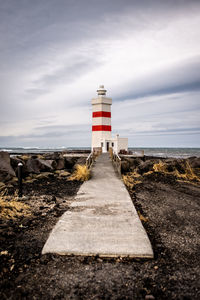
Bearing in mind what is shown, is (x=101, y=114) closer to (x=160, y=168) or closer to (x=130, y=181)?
(x=160, y=168)

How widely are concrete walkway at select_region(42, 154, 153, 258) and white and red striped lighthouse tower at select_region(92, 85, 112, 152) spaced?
55.3 ft

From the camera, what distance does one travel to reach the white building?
921 inches

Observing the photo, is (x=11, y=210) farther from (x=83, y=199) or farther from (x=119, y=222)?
(x=119, y=222)

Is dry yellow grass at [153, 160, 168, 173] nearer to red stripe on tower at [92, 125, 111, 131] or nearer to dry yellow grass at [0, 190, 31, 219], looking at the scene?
dry yellow grass at [0, 190, 31, 219]

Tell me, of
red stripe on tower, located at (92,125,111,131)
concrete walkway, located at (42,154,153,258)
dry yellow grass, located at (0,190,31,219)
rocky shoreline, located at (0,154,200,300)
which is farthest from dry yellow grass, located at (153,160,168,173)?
red stripe on tower, located at (92,125,111,131)

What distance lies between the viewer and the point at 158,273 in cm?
299

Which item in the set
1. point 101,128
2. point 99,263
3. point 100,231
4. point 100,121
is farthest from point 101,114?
point 99,263

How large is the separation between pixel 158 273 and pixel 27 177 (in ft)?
27.8

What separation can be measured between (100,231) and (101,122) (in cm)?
1954

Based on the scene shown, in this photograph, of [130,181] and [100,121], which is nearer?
[130,181]

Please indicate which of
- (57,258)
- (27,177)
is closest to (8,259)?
(57,258)

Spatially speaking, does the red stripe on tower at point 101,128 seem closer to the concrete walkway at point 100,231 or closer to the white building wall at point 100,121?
the white building wall at point 100,121

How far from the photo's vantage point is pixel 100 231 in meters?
4.23

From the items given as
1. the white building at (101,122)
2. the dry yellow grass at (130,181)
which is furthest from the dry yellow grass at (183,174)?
the white building at (101,122)
